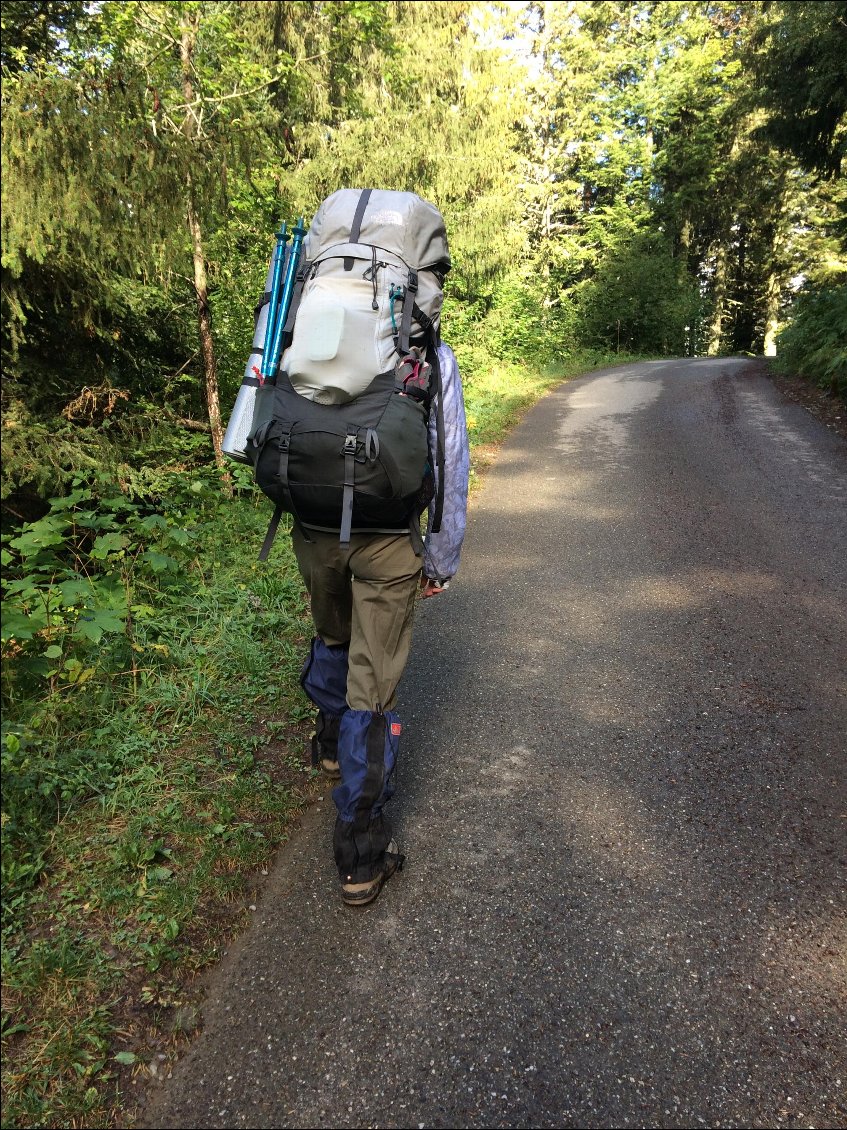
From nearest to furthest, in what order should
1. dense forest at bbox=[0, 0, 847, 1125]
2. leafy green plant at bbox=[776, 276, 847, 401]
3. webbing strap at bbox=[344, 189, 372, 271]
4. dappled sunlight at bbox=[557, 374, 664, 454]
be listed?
webbing strap at bbox=[344, 189, 372, 271], dense forest at bbox=[0, 0, 847, 1125], dappled sunlight at bbox=[557, 374, 664, 454], leafy green plant at bbox=[776, 276, 847, 401]

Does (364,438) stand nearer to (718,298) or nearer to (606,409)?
(606,409)

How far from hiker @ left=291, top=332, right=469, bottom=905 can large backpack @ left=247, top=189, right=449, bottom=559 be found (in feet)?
0.36

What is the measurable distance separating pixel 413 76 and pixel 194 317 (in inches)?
340

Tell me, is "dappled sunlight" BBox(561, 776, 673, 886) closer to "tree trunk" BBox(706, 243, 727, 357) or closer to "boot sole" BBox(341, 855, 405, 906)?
"boot sole" BBox(341, 855, 405, 906)

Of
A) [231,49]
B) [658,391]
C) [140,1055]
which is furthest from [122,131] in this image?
[658,391]

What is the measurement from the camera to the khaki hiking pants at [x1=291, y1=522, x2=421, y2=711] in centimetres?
222

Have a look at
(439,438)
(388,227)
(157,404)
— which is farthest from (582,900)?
(157,404)

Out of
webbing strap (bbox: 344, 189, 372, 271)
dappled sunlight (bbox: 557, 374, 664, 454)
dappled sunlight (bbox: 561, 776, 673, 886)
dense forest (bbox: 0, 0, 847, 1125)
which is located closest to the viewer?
webbing strap (bbox: 344, 189, 372, 271)

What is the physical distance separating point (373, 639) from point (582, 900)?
114 centimetres

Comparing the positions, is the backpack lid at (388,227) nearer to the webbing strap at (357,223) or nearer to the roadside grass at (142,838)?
the webbing strap at (357,223)

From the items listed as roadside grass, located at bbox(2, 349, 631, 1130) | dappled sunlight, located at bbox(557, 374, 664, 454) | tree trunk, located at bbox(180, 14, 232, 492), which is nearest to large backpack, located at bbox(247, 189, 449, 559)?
roadside grass, located at bbox(2, 349, 631, 1130)

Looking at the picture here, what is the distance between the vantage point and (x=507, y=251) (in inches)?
558

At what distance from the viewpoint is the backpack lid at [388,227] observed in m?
2.12

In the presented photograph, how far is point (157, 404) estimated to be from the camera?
502 cm
